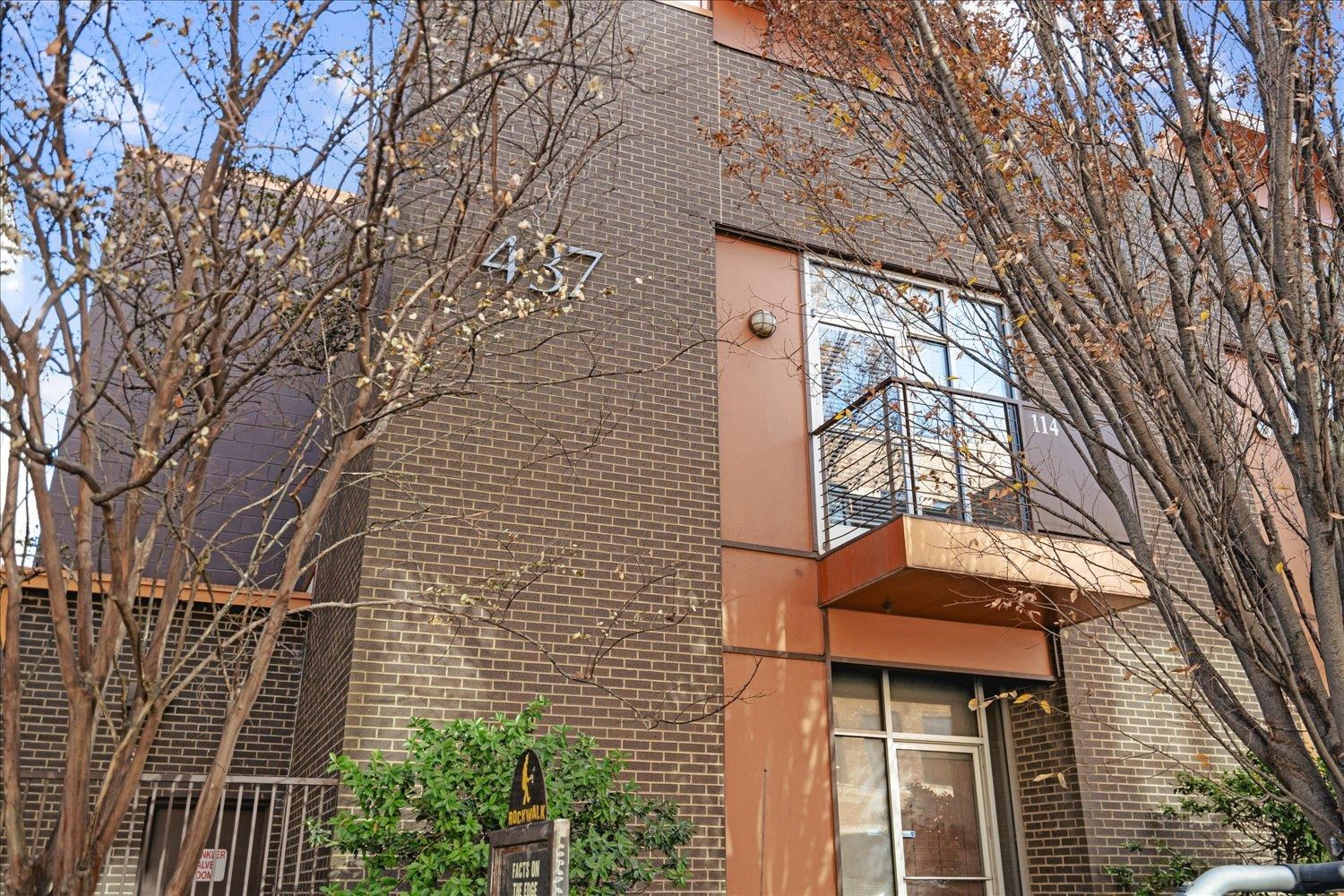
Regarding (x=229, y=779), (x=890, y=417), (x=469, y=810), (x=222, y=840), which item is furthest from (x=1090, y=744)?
(x=222, y=840)

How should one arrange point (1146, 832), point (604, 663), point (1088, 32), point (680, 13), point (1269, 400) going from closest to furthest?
1. point (1269, 400)
2. point (1088, 32)
3. point (604, 663)
4. point (1146, 832)
5. point (680, 13)

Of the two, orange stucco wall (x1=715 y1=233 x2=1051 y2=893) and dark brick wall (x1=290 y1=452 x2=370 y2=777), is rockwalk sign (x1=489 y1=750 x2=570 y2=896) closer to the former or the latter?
dark brick wall (x1=290 y1=452 x2=370 y2=777)

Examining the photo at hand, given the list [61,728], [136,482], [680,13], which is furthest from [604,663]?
[680,13]

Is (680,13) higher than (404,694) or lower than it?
higher

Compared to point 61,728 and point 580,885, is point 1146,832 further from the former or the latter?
point 61,728

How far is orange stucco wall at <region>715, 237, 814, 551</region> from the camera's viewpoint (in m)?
8.70

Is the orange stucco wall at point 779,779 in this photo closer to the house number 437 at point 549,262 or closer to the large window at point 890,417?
the large window at point 890,417

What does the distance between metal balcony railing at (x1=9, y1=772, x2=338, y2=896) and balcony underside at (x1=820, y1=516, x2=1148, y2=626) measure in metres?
3.83

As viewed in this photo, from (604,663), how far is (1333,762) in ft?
15.2

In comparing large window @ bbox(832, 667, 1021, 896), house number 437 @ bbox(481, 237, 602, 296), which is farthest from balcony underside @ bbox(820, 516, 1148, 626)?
house number 437 @ bbox(481, 237, 602, 296)

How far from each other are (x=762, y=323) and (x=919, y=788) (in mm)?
3852

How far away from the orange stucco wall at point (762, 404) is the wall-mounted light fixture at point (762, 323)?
58 mm

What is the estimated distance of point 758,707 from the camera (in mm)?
8031

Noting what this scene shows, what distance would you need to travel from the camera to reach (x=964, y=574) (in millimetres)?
7867
